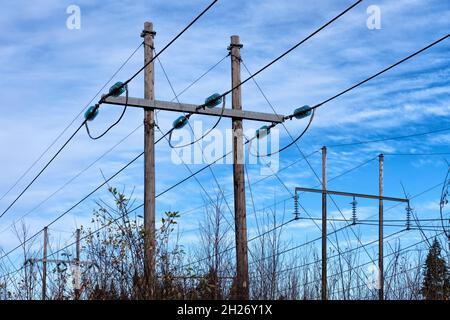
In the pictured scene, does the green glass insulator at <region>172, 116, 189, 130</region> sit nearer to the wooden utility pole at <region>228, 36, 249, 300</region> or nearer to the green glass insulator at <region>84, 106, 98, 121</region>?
the wooden utility pole at <region>228, 36, 249, 300</region>

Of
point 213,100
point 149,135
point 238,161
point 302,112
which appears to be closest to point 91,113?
Answer: point 149,135

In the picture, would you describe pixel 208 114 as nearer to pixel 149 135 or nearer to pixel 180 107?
pixel 180 107

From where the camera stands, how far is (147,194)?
1630cm

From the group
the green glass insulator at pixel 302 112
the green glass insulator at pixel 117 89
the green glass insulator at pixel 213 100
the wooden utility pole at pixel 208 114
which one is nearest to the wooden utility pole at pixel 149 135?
the wooden utility pole at pixel 208 114

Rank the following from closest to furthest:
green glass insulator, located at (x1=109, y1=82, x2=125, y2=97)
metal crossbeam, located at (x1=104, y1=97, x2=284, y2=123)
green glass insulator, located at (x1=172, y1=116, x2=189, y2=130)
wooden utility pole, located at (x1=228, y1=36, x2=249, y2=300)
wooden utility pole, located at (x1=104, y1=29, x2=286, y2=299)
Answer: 1. wooden utility pole, located at (x1=228, y1=36, x2=249, y2=300)
2. wooden utility pole, located at (x1=104, y1=29, x2=286, y2=299)
3. green glass insulator, located at (x1=109, y1=82, x2=125, y2=97)
4. metal crossbeam, located at (x1=104, y1=97, x2=284, y2=123)
5. green glass insulator, located at (x1=172, y1=116, x2=189, y2=130)

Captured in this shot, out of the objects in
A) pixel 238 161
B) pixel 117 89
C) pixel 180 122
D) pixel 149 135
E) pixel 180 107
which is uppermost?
pixel 117 89

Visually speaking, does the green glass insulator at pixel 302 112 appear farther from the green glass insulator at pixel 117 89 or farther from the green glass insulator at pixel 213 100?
the green glass insulator at pixel 117 89

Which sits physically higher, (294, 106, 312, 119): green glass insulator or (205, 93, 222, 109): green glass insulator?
(205, 93, 222, 109): green glass insulator

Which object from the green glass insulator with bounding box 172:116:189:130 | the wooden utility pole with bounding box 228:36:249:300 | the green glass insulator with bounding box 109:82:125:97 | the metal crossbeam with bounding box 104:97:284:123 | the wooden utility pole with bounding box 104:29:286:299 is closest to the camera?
the wooden utility pole with bounding box 228:36:249:300

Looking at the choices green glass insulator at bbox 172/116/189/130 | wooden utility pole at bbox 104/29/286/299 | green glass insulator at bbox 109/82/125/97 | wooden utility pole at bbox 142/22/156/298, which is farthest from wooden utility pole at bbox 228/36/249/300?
green glass insulator at bbox 109/82/125/97

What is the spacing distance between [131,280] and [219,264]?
1.19 m

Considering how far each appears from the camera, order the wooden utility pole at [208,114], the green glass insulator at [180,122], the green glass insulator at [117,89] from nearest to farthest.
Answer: the wooden utility pole at [208,114] < the green glass insulator at [117,89] < the green glass insulator at [180,122]
